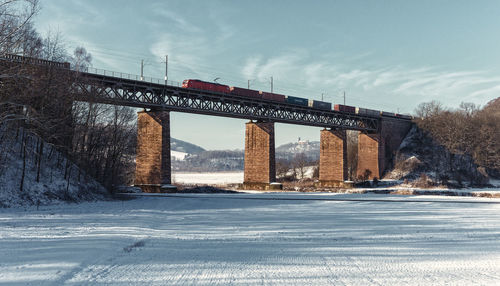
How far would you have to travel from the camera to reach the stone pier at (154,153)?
118 feet

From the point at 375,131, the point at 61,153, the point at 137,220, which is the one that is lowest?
the point at 137,220

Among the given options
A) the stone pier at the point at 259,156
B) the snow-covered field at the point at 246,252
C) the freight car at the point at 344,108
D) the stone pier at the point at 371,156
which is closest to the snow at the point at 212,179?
the stone pier at the point at 371,156

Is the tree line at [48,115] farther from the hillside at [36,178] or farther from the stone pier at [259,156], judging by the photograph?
the stone pier at [259,156]

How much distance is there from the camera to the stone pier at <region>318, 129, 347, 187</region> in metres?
55.4

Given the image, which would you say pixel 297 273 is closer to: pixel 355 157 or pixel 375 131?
pixel 375 131

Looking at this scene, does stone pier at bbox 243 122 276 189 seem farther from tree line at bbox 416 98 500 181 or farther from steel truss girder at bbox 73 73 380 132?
tree line at bbox 416 98 500 181

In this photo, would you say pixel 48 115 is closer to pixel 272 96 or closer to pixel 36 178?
pixel 36 178

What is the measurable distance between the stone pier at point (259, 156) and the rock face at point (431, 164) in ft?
88.6

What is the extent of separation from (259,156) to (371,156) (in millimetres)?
27012

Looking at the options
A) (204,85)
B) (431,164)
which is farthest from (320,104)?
(431,164)

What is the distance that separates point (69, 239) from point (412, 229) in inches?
432

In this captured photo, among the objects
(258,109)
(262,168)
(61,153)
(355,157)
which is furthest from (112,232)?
(355,157)

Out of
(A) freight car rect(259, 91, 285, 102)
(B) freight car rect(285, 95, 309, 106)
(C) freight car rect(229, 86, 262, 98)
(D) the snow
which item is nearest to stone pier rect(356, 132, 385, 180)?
(B) freight car rect(285, 95, 309, 106)

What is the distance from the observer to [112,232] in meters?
10.6
